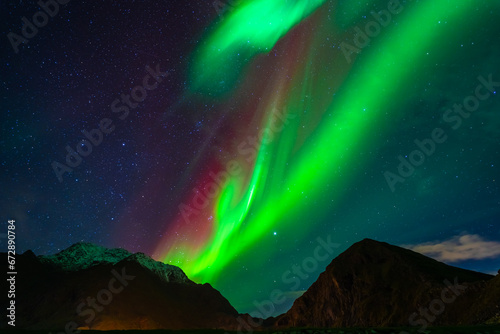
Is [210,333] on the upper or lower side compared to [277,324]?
upper

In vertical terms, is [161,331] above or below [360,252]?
above

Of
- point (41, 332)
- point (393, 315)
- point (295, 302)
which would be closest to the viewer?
point (41, 332)

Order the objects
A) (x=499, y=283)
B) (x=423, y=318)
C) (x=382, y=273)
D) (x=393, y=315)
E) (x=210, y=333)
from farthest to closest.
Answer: (x=382, y=273) < (x=393, y=315) < (x=423, y=318) < (x=499, y=283) < (x=210, y=333)

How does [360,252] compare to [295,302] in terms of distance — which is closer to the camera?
[360,252]

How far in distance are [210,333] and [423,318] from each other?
8571 centimetres

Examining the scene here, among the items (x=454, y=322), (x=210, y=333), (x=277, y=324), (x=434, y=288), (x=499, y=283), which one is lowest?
(x=277, y=324)

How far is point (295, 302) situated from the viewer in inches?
6329

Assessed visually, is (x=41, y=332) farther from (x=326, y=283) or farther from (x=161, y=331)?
(x=326, y=283)

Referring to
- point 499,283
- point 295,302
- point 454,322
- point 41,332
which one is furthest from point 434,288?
point 41,332

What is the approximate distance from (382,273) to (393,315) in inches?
1024

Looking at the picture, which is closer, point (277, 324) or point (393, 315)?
point (393, 315)

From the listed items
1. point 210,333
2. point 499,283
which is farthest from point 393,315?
point 210,333

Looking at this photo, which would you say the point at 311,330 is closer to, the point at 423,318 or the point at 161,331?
the point at 161,331

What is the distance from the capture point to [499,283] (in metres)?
58.8
